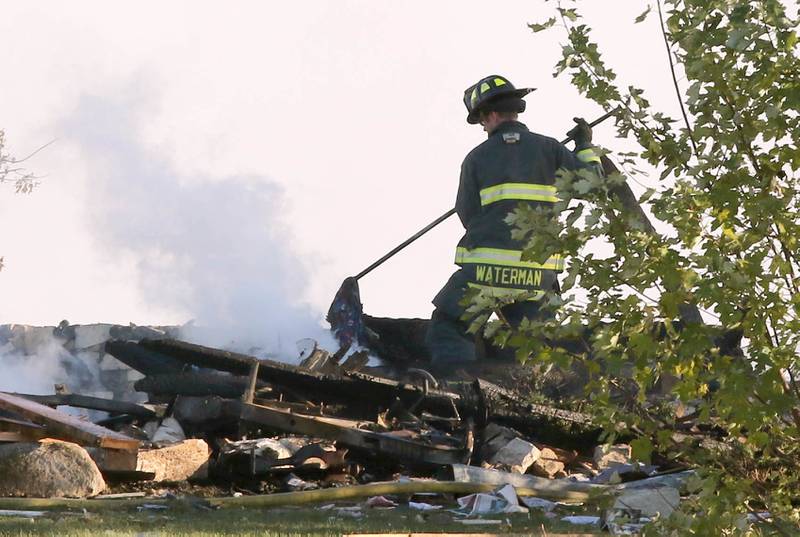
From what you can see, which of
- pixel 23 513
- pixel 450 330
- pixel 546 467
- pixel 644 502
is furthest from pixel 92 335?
pixel 644 502

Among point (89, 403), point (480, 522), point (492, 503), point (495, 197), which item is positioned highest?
point (495, 197)

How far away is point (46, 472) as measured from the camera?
313 inches

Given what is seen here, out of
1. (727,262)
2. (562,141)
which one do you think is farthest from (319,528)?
(562,141)

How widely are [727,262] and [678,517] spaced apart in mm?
823

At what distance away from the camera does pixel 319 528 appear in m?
6.33

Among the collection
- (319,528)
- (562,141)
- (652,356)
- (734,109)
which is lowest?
(319,528)

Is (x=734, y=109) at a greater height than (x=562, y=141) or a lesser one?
lesser

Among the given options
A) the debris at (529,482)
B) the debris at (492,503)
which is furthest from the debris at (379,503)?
the debris at (529,482)

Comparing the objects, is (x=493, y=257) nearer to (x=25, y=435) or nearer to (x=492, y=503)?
(x=492, y=503)

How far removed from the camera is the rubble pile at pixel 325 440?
802 cm

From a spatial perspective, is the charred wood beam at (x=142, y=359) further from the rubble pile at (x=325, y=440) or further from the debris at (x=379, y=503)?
the debris at (x=379, y=503)

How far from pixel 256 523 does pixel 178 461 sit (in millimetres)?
2374

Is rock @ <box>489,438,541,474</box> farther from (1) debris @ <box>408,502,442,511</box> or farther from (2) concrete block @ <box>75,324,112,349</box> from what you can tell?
(2) concrete block @ <box>75,324,112,349</box>

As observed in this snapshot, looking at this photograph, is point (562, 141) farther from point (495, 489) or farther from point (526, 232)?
point (526, 232)
